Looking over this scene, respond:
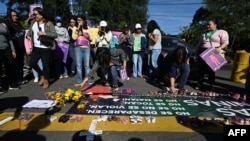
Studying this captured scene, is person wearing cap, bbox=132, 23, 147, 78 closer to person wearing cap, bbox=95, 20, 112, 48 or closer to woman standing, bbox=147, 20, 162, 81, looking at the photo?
woman standing, bbox=147, 20, 162, 81

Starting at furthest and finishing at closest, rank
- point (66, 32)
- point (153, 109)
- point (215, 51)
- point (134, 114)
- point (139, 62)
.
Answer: point (139, 62) → point (66, 32) → point (215, 51) → point (153, 109) → point (134, 114)

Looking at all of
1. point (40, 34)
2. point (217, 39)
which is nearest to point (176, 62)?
point (217, 39)

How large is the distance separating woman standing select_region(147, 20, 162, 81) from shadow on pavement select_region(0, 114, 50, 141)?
16.1 ft

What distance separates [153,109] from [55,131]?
79.6 inches

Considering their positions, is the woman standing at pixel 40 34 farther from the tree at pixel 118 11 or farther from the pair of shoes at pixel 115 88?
the tree at pixel 118 11

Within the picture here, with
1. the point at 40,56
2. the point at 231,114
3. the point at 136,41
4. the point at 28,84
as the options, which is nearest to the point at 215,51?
the point at 231,114

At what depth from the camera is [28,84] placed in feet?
27.2

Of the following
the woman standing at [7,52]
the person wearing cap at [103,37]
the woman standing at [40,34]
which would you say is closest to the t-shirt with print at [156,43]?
the person wearing cap at [103,37]

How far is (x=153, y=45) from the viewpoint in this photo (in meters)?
8.97

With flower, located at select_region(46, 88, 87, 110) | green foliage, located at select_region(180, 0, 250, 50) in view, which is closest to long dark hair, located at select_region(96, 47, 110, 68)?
flower, located at select_region(46, 88, 87, 110)

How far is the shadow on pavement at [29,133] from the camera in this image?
410 cm

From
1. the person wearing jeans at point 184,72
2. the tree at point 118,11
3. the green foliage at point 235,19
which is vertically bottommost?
the person wearing jeans at point 184,72

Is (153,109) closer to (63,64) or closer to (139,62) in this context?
(139,62)

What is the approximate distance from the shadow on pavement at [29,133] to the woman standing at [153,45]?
4908 millimetres
